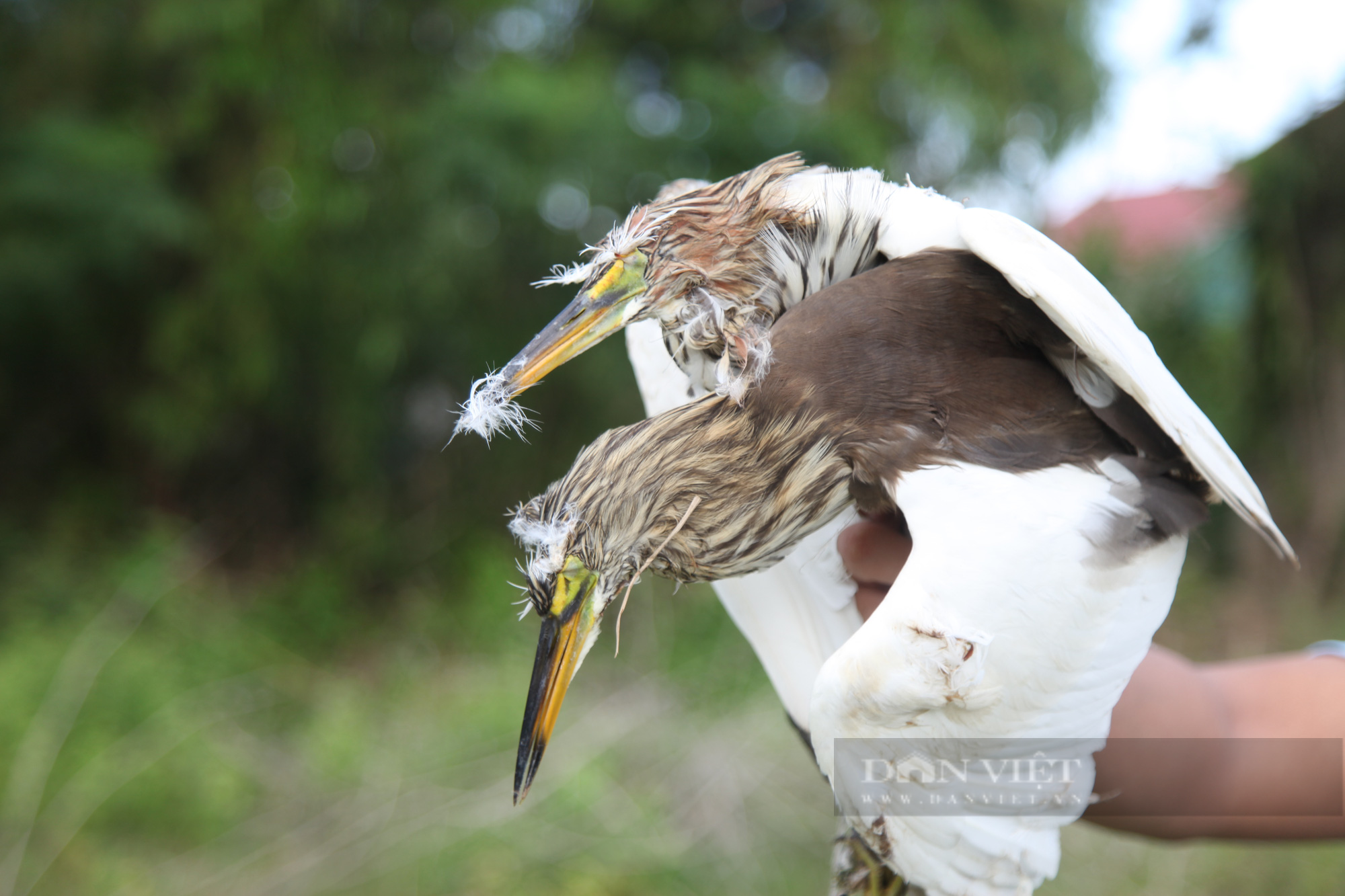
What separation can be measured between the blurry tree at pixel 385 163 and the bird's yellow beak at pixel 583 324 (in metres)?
2.21

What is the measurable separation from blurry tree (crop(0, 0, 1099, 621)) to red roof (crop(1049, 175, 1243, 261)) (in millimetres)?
670

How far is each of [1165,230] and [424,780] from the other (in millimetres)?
5370

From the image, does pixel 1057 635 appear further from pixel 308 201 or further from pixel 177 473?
pixel 177 473

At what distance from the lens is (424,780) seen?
2512 mm

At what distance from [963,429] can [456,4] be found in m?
3.15

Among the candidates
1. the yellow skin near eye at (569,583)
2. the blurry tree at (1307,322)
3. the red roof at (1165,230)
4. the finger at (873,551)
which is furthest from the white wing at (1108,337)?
the blurry tree at (1307,322)

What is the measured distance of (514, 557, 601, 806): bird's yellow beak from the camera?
2.59 ft

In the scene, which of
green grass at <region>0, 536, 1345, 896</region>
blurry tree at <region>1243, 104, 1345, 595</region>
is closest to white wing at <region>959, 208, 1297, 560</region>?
green grass at <region>0, 536, 1345, 896</region>

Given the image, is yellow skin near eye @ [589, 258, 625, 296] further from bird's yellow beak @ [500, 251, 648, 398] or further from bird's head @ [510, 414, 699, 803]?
bird's head @ [510, 414, 699, 803]

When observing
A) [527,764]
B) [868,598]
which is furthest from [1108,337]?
[527,764]

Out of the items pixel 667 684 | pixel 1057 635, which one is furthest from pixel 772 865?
pixel 1057 635

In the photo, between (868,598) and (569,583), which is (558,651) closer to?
(569,583)

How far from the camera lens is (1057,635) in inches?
30.3

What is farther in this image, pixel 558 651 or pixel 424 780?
pixel 424 780
